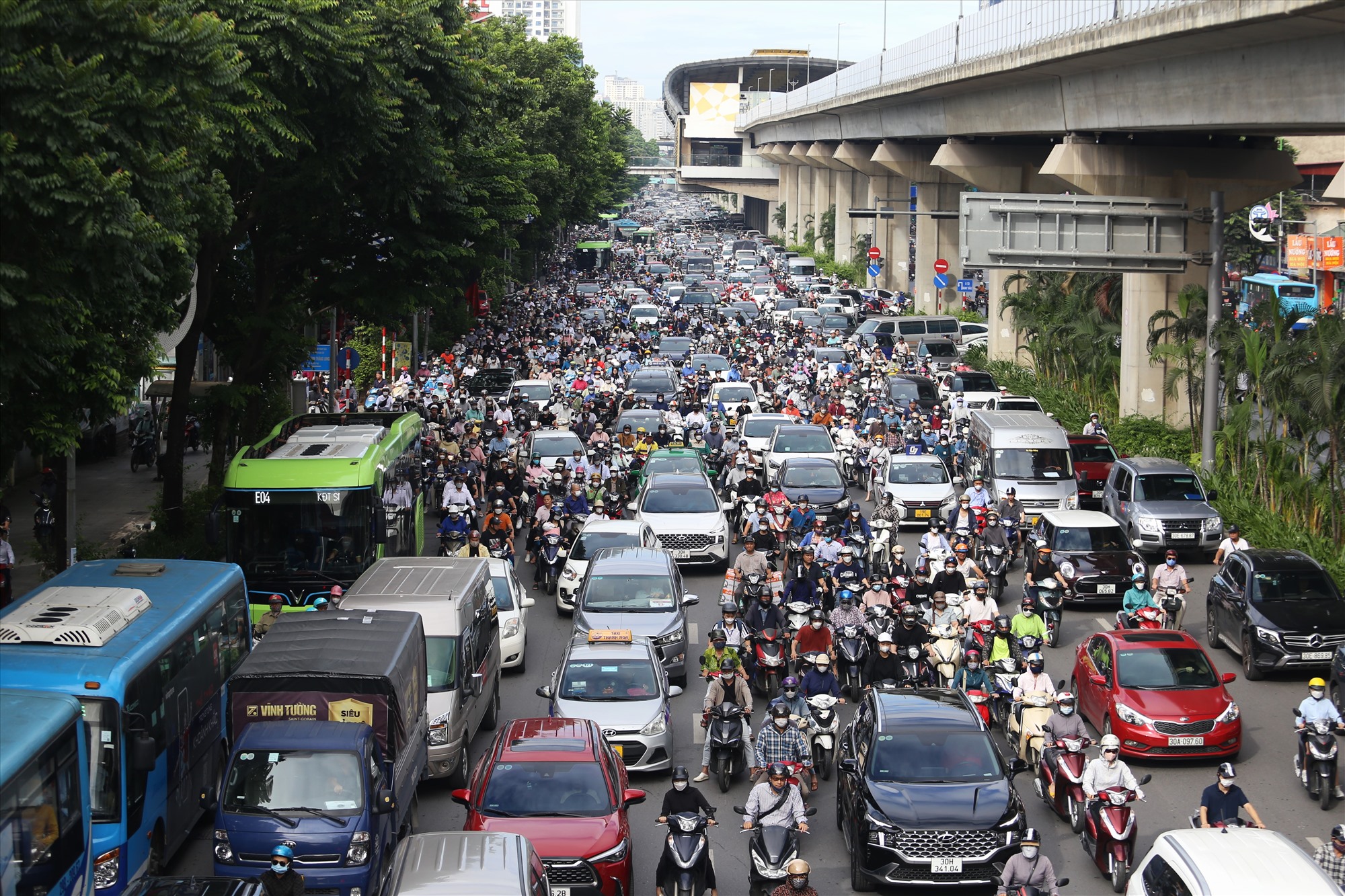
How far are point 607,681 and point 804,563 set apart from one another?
5.29 metres

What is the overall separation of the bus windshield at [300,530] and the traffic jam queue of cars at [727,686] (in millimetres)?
402

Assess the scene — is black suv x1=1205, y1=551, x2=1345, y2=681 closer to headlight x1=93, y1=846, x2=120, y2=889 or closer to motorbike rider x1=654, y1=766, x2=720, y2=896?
motorbike rider x1=654, y1=766, x2=720, y2=896

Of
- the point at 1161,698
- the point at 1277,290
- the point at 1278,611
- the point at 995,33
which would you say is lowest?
the point at 1161,698

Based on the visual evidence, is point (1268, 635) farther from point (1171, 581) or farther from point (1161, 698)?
point (1161, 698)

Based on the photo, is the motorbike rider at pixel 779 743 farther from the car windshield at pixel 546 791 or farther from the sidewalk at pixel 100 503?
the sidewalk at pixel 100 503

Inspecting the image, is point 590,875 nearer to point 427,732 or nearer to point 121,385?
point 427,732

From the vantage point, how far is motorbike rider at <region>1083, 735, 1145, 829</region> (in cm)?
1408

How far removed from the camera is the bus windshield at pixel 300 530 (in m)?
20.3

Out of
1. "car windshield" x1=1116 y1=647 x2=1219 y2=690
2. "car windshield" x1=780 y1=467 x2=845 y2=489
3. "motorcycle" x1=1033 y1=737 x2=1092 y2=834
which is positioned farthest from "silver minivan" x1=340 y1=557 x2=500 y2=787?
"car windshield" x1=780 y1=467 x2=845 y2=489

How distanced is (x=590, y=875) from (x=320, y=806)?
2300 mm

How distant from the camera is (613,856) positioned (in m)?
12.7

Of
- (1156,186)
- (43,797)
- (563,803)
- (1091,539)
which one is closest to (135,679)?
(43,797)

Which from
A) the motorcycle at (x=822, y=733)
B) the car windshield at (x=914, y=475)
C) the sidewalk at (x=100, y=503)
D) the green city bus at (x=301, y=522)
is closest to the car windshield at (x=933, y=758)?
the motorcycle at (x=822, y=733)

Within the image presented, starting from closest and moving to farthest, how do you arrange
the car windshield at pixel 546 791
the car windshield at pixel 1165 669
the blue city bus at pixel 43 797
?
the blue city bus at pixel 43 797 → the car windshield at pixel 546 791 → the car windshield at pixel 1165 669
